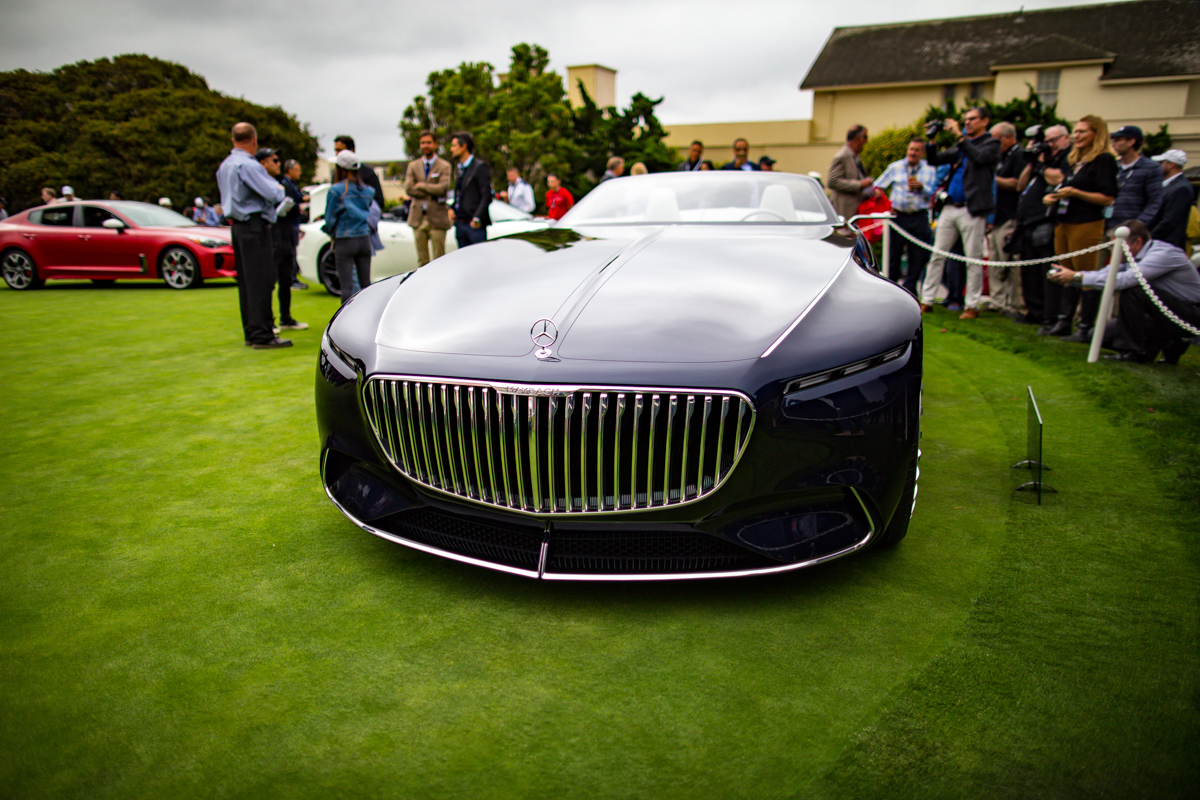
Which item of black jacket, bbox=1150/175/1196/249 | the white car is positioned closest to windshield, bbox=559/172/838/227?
black jacket, bbox=1150/175/1196/249

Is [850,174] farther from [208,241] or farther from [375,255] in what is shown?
[208,241]

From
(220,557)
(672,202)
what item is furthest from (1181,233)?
(220,557)

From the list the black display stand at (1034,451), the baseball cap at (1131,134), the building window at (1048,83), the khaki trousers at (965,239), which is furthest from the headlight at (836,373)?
the building window at (1048,83)

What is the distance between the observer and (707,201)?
394 centimetres

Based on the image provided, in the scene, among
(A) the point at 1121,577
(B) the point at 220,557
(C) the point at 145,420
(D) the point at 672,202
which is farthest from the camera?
(C) the point at 145,420

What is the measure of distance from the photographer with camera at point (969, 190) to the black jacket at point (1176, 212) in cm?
192

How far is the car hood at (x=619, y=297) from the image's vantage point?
213 centimetres

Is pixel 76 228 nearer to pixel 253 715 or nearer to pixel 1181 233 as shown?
pixel 253 715

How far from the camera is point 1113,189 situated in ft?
20.9

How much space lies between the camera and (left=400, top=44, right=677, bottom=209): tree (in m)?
31.8

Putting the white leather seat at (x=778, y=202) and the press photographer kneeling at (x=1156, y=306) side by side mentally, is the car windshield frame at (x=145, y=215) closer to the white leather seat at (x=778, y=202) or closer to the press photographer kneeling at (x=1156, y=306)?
the white leather seat at (x=778, y=202)

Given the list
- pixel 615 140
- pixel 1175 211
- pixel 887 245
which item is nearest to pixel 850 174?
pixel 887 245

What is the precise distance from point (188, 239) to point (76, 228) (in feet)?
5.79

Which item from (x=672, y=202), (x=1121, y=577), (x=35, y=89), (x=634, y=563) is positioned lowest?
(x=1121, y=577)
